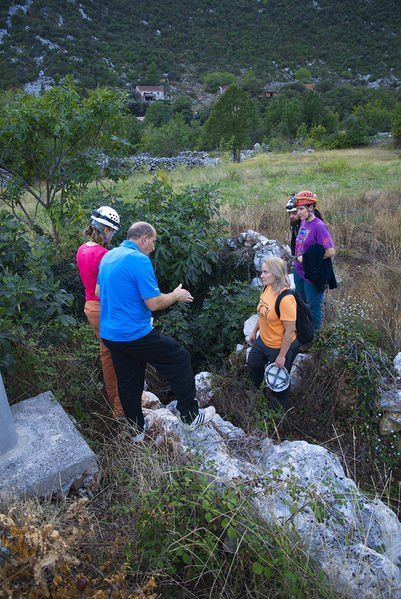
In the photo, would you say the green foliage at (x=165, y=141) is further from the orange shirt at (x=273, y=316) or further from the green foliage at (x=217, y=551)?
the green foliage at (x=217, y=551)

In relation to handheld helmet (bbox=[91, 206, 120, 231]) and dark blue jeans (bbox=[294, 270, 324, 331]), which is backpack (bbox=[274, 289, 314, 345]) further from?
handheld helmet (bbox=[91, 206, 120, 231])

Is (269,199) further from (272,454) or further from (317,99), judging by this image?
(317,99)

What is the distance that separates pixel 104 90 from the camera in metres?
5.88

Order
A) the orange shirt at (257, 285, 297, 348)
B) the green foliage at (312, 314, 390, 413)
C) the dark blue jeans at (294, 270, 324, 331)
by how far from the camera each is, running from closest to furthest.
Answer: the orange shirt at (257, 285, 297, 348) < the green foliage at (312, 314, 390, 413) < the dark blue jeans at (294, 270, 324, 331)

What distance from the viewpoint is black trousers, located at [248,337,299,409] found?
3123 millimetres

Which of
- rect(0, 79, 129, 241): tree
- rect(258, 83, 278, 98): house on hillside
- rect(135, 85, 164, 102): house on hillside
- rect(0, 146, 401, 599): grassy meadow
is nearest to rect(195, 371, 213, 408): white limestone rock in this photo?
rect(0, 146, 401, 599): grassy meadow

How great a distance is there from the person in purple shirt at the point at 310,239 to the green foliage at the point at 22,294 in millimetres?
2415

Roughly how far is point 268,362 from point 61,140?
17.9 feet

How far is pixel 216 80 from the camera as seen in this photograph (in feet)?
234

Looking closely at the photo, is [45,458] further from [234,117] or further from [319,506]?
[234,117]

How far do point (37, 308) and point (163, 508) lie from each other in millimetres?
2100

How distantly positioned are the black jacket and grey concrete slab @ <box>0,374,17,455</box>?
293 centimetres

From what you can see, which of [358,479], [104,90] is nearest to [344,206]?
[104,90]

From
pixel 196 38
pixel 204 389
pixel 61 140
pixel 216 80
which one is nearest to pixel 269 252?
pixel 204 389
